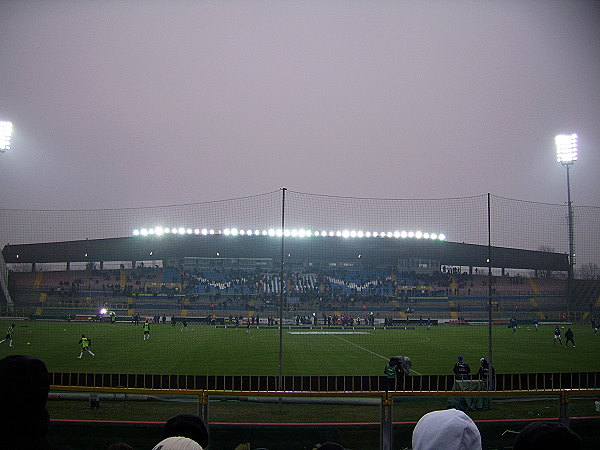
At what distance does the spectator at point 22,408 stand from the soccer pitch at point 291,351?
20.3m

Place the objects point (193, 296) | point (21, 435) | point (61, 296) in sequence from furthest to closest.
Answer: point (193, 296) < point (61, 296) < point (21, 435)

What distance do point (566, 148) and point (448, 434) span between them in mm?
44398

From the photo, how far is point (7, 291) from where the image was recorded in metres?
46.6

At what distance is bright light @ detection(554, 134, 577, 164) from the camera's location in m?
41.6

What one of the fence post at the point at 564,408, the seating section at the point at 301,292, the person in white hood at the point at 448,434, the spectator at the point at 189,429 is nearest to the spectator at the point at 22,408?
the spectator at the point at 189,429

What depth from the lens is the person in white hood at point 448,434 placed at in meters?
2.41

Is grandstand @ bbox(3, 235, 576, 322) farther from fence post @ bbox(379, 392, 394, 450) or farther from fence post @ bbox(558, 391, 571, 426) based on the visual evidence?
fence post @ bbox(379, 392, 394, 450)

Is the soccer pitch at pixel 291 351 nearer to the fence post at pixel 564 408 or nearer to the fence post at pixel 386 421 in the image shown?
the fence post at pixel 564 408

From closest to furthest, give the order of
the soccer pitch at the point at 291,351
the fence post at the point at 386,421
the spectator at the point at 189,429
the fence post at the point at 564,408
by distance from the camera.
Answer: the spectator at the point at 189,429 < the fence post at the point at 386,421 < the fence post at the point at 564,408 < the soccer pitch at the point at 291,351

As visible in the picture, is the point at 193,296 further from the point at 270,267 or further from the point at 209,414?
the point at 209,414

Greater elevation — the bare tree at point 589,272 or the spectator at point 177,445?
the bare tree at point 589,272

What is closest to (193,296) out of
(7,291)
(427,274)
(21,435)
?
(7,291)

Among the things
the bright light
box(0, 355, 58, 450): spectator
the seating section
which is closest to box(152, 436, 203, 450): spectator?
box(0, 355, 58, 450): spectator

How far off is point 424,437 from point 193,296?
60807 millimetres
